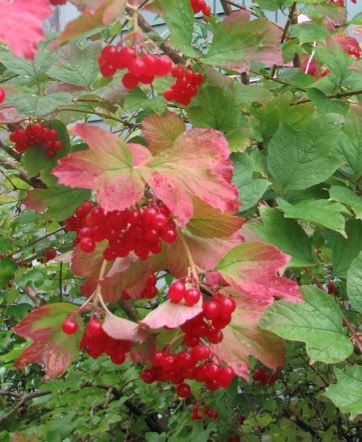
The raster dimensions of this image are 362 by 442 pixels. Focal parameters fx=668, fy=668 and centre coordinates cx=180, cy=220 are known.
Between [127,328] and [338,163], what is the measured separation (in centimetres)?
A: 54

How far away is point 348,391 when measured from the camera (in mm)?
1039

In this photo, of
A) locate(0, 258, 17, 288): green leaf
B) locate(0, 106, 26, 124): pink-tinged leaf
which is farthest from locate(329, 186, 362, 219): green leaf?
locate(0, 258, 17, 288): green leaf

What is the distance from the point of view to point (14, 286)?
99.7 inches

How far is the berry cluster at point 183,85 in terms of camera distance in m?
1.36

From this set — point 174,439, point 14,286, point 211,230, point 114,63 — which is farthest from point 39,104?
point 14,286

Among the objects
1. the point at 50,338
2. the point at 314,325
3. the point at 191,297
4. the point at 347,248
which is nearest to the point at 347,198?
the point at 347,248

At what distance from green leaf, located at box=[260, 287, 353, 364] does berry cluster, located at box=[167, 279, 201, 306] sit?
222 mm

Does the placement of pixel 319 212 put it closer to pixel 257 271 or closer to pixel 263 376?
pixel 257 271

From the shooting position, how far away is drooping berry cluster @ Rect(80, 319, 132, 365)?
956mm

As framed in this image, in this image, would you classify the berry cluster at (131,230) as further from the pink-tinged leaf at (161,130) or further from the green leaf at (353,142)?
the green leaf at (353,142)

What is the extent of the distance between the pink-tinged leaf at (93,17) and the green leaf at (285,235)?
1.39ft

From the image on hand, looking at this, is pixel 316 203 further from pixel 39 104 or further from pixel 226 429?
pixel 226 429

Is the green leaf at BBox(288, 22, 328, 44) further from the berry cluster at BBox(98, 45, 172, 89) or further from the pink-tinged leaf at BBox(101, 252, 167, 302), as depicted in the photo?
the pink-tinged leaf at BBox(101, 252, 167, 302)

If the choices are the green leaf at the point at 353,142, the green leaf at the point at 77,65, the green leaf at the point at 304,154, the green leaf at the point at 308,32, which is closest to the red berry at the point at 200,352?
the green leaf at the point at 304,154
